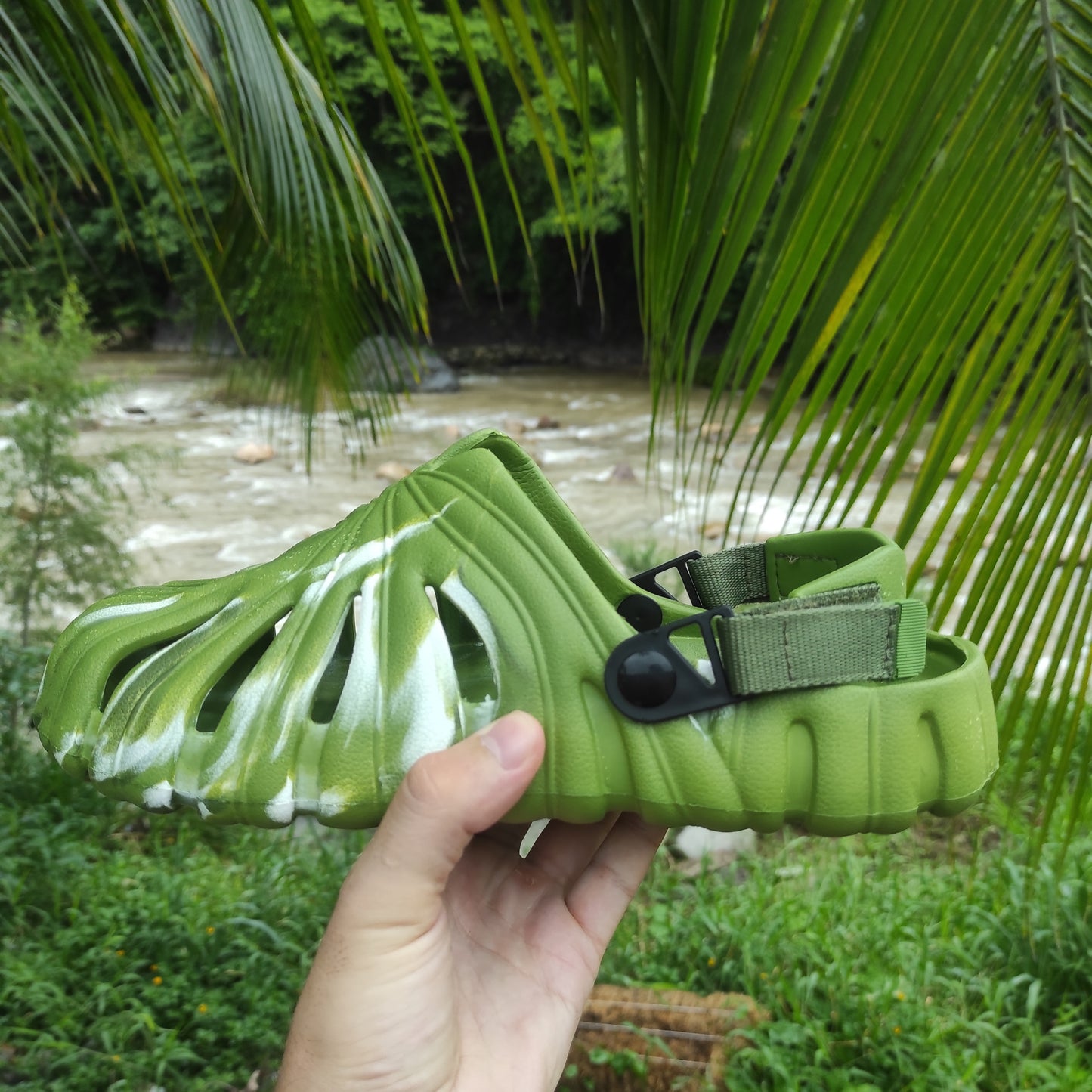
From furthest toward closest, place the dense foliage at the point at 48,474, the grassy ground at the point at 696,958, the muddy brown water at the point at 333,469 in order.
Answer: the muddy brown water at the point at 333,469
the dense foliage at the point at 48,474
the grassy ground at the point at 696,958

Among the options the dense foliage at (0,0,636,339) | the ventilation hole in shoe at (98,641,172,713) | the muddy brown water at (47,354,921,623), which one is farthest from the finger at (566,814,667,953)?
the dense foliage at (0,0,636,339)

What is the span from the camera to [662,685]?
68cm

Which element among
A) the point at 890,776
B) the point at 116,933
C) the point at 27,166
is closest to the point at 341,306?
the point at 27,166

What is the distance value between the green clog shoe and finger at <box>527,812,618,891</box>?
0.27 meters

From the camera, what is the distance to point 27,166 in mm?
1053

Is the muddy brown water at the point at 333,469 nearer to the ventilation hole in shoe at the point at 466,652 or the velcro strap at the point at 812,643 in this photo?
the ventilation hole in shoe at the point at 466,652

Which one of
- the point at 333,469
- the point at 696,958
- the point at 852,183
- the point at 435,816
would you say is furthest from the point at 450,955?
the point at 333,469

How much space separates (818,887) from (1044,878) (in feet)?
1.32

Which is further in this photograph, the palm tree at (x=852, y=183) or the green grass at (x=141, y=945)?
the green grass at (x=141, y=945)

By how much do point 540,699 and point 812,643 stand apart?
0.20m

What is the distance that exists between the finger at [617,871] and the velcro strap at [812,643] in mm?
325

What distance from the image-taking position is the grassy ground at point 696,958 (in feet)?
4.47

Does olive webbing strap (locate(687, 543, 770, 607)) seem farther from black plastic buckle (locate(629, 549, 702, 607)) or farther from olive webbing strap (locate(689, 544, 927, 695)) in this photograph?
olive webbing strap (locate(689, 544, 927, 695))

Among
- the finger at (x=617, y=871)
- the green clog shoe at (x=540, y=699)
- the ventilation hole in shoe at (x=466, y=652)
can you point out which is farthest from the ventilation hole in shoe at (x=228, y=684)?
the finger at (x=617, y=871)
